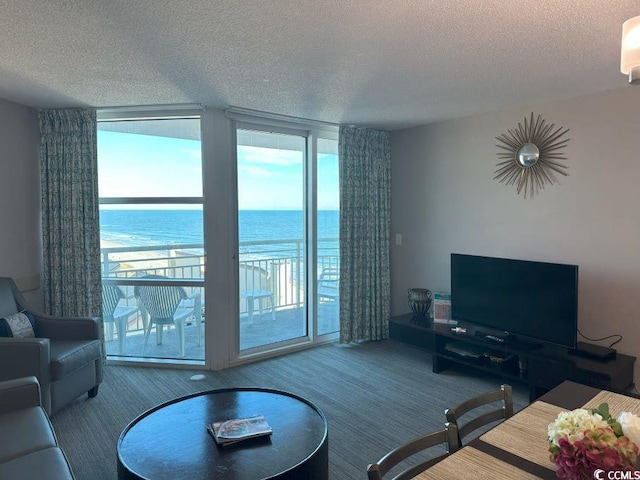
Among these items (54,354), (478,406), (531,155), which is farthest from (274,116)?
(478,406)

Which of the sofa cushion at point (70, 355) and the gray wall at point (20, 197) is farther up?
the gray wall at point (20, 197)

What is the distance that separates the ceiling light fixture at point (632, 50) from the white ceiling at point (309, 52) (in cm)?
67

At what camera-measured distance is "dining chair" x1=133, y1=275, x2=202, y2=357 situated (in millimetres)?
4125

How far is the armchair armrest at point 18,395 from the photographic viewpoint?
7.32 ft

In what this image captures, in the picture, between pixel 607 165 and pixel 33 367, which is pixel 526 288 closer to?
pixel 607 165

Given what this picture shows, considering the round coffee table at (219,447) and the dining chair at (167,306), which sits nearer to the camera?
the round coffee table at (219,447)

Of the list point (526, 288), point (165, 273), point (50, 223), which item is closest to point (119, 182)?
point (50, 223)

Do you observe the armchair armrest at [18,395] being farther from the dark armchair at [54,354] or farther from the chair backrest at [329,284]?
the chair backrest at [329,284]

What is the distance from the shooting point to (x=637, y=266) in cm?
312

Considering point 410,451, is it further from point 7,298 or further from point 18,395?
point 7,298

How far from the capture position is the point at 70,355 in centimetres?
301

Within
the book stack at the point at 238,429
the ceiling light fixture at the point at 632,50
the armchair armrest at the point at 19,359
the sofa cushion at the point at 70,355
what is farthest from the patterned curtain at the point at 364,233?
the ceiling light fixture at the point at 632,50

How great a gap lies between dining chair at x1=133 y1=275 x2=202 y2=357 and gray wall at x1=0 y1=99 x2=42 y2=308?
969 millimetres

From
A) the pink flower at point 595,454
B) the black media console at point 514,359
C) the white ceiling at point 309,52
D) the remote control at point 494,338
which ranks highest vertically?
the white ceiling at point 309,52
